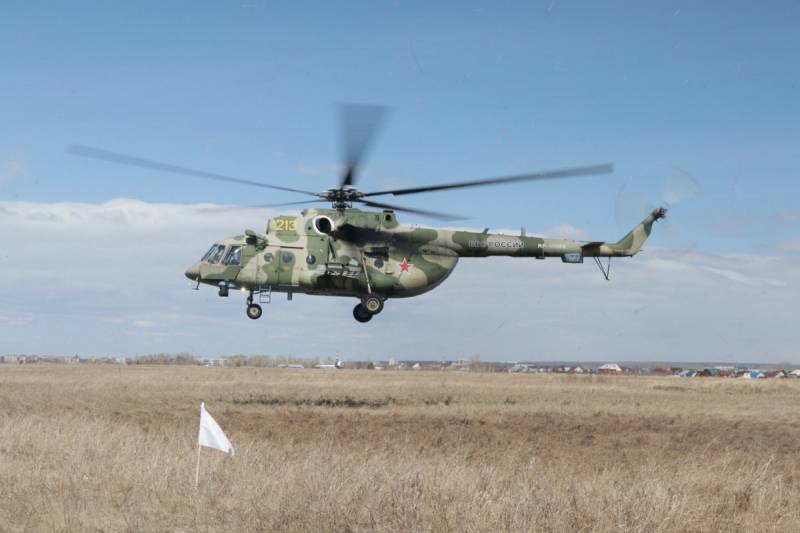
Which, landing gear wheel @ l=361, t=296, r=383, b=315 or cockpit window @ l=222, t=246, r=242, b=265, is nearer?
cockpit window @ l=222, t=246, r=242, b=265

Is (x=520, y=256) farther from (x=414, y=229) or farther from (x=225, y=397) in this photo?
(x=225, y=397)

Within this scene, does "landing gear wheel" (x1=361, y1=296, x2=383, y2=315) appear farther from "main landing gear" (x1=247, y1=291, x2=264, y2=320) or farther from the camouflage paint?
"main landing gear" (x1=247, y1=291, x2=264, y2=320)

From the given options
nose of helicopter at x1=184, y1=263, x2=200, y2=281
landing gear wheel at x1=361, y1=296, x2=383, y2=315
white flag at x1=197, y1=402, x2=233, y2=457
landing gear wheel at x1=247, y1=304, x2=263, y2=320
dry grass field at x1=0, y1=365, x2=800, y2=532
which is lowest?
dry grass field at x1=0, y1=365, x2=800, y2=532

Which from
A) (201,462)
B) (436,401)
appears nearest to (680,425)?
(436,401)

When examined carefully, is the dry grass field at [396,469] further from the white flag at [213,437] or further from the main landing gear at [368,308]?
the main landing gear at [368,308]

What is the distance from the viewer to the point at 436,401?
138 feet

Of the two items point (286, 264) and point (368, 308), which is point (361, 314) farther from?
point (286, 264)

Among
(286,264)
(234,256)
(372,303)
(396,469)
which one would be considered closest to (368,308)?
(372,303)

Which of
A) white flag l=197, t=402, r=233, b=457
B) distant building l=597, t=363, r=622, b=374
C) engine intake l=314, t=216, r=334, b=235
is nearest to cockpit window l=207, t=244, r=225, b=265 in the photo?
engine intake l=314, t=216, r=334, b=235

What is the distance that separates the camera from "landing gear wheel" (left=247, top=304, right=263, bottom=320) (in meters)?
32.0

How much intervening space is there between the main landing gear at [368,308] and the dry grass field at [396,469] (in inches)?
137

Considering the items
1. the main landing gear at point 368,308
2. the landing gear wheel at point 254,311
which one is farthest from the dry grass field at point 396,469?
the main landing gear at point 368,308

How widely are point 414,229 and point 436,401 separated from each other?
1244 centimetres

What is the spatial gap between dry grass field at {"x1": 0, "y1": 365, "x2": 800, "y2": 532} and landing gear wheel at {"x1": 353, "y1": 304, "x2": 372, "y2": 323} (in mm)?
3406
